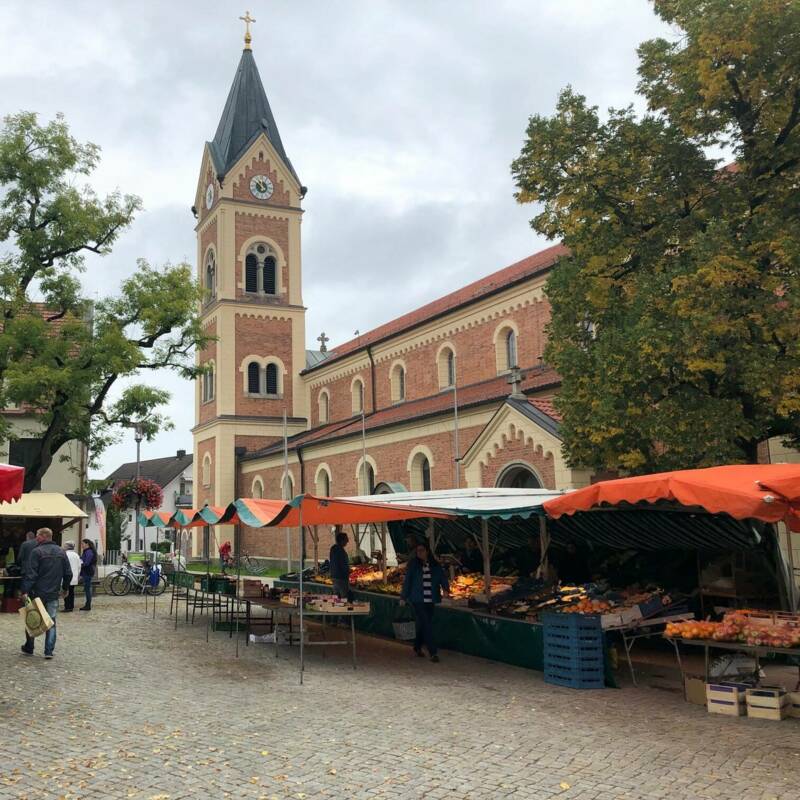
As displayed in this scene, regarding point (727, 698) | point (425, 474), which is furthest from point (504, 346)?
point (727, 698)

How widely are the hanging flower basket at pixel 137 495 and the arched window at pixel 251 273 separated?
16.7 meters

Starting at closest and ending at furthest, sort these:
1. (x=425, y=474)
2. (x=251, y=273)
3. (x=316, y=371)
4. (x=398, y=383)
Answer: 1. (x=425, y=474)
2. (x=398, y=383)
3. (x=316, y=371)
4. (x=251, y=273)

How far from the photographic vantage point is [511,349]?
2844 centimetres

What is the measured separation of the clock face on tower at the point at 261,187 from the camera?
42.5 metres

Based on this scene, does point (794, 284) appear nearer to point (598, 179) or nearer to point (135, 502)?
point (598, 179)

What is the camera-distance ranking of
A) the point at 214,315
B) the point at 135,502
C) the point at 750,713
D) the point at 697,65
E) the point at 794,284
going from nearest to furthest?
the point at 750,713 → the point at 794,284 → the point at 697,65 → the point at 135,502 → the point at 214,315

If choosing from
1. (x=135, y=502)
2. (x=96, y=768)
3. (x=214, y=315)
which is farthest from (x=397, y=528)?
(x=214, y=315)

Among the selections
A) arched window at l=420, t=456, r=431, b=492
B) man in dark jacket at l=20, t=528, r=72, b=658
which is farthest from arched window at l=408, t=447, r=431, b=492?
man in dark jacket at l=20, t=528, r=72, b=658

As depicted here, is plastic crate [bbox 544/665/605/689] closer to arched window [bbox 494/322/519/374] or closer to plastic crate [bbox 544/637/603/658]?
plastic crate [bbox 544/637/603/658]

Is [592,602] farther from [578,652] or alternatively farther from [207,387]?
[207,387]

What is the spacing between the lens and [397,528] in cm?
2125

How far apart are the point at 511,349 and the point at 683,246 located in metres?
15.4

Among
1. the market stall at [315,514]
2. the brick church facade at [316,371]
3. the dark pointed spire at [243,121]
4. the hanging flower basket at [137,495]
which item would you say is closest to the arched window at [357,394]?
the brick church facade at [316,371]

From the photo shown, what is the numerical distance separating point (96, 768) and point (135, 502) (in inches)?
843
